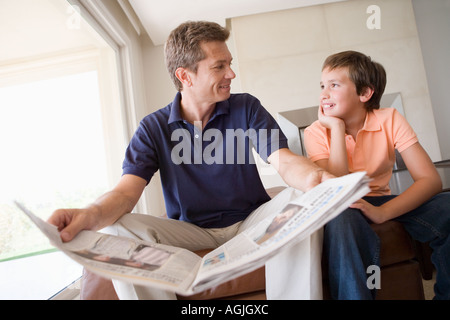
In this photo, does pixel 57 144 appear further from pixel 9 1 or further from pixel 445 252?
pixel 445 252

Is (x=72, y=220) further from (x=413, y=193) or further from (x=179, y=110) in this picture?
(x=413, y=193)

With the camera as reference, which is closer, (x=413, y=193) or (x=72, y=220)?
(x=72, y=220)

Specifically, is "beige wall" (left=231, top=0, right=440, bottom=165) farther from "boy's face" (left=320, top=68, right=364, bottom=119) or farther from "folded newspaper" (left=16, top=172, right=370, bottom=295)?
"folded newspaper" (left=16, top=172, right=370, bottom=295)

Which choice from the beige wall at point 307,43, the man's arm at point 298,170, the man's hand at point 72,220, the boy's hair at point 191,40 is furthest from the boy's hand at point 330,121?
the beige wall at point 307,43

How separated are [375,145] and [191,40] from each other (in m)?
0.86

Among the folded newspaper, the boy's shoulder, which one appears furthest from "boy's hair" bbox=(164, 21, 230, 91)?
the folded newspaper

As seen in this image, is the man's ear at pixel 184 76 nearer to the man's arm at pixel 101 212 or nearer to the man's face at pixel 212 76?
the man's face at pixel 212 76

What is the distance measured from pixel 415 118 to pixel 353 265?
8.05 ft

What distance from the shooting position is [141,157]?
3.76 feet

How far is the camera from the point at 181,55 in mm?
1349

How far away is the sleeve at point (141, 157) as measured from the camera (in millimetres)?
1118

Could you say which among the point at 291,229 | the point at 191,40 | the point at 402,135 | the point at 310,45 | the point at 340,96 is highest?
the point at 310,45

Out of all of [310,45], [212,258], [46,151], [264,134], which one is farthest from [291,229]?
[310,45]
